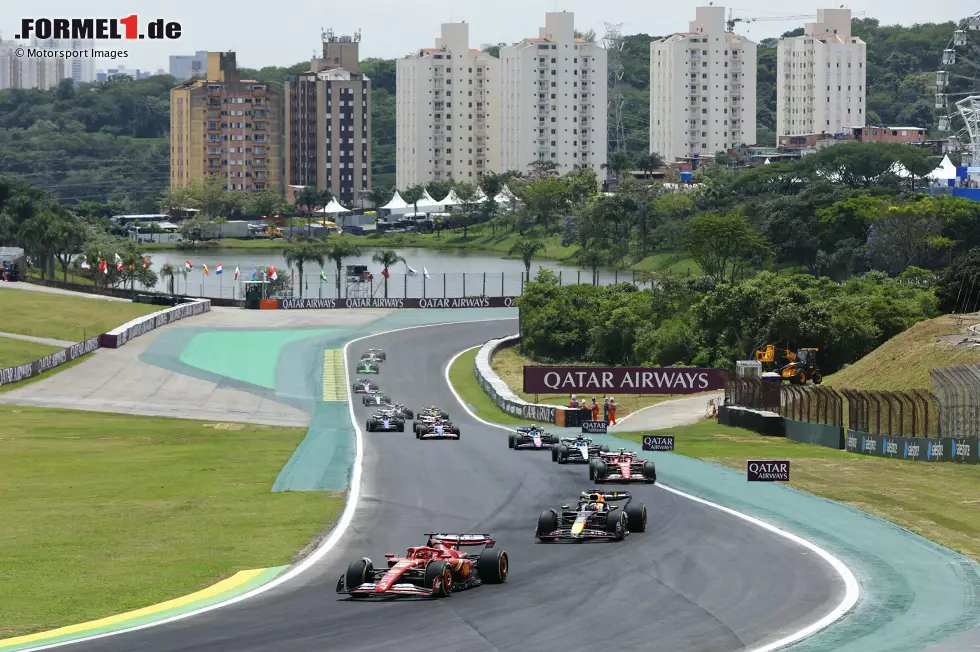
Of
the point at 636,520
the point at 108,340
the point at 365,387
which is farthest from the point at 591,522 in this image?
the point at 108,340

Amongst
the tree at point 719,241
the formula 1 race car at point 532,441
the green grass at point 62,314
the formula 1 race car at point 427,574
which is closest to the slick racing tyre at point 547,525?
the formula 1 race car at point 427,574

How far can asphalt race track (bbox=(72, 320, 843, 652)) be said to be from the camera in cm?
2466

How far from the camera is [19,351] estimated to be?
11350cm

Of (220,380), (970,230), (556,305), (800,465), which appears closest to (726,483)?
(800,465)

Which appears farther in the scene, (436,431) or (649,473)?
(436,431)

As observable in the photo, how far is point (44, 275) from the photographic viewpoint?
185875 millimetres

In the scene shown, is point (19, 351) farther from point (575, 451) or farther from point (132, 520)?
point (132, 520)

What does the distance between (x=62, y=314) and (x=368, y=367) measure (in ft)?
132

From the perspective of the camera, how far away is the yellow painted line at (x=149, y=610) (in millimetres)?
24828

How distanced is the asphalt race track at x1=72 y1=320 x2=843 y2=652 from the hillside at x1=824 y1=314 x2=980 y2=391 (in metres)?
29.8

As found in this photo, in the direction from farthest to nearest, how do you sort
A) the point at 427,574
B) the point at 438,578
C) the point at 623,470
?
the point at 623,470
the point at 427,574
the point at 438,578

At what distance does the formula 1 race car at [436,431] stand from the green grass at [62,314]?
66504 millimetres

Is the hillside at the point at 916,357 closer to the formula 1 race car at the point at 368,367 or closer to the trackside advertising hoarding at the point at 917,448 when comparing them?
the trackside advertising hoarding at the point at 917,448

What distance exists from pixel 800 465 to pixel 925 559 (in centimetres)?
1911
